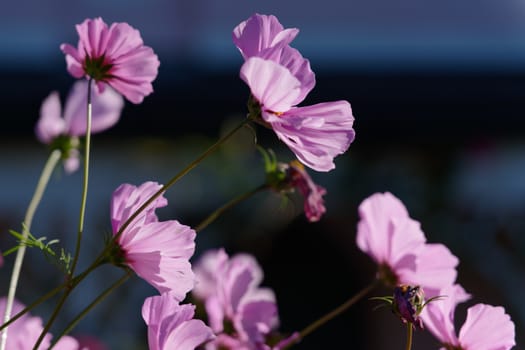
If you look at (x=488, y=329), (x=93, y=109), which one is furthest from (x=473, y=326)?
(x=93, y=109)

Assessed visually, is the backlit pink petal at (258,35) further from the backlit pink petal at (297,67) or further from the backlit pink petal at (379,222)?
the backlit pink petal at (379,222)

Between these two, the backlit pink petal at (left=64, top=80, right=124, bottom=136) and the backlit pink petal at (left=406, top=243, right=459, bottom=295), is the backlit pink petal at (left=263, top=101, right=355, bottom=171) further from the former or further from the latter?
the backlit pink petal at (left=64, top=80, right=124, bottom=136)

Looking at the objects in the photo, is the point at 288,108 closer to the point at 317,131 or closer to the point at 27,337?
the point at 317,131

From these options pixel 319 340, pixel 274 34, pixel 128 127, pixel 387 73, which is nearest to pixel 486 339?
pixel 274 34

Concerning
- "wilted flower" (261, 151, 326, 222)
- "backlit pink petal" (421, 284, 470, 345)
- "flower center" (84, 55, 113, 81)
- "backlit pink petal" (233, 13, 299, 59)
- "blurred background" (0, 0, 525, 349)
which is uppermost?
"backlit pink petal" (233, 13, 299, 59)

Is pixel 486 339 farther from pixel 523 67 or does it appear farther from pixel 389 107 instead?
pixel 523 67

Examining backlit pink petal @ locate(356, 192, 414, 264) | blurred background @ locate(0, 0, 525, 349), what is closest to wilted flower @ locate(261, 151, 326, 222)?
backlit pink petal @ locate(356, 192, 414, 264)
